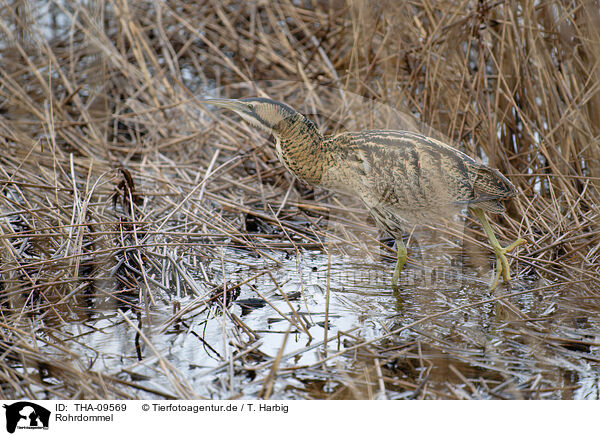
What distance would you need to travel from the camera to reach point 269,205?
2832 mm

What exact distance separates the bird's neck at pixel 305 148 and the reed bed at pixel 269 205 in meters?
0.33

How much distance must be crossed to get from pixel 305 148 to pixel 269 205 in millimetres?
512

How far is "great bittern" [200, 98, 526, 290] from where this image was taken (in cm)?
227

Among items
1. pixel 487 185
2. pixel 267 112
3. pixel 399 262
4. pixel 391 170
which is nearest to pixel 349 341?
pixel 399 262

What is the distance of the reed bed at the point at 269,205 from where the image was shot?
175cm

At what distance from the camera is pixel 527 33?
2691 mm

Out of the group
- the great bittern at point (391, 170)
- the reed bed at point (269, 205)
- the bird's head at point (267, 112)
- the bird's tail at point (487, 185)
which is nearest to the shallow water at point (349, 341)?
the reed bed at point (269, 205)

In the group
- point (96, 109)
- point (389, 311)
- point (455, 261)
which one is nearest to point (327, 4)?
point (96, 109)

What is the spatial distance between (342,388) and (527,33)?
1.81 m

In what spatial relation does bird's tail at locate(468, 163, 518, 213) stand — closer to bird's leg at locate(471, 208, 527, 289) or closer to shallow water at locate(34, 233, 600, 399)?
bird's leg at locate(471, 208, 527, 289)

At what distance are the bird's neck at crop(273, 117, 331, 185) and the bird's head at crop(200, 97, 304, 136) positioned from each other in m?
0.01

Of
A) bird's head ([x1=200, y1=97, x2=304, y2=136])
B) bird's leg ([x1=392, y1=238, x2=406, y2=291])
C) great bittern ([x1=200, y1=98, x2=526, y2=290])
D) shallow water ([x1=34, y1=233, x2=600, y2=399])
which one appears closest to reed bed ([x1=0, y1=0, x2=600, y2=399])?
shallow water ([x1=34, y1=233, x2=600, y2=399])

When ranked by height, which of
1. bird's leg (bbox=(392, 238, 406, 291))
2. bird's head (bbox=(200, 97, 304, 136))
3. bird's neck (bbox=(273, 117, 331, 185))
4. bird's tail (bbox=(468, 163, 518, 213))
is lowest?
bird's leg (bbox=(392, 238, 406, 291))
